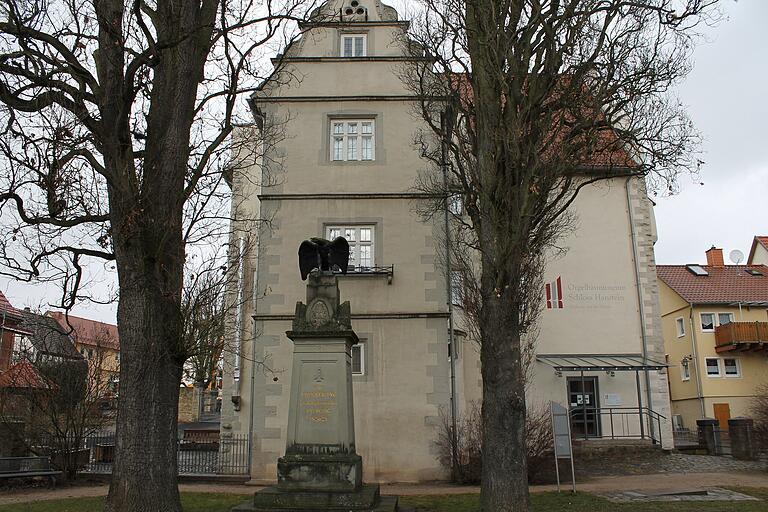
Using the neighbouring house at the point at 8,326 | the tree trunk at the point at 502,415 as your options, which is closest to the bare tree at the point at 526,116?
the tree trunk at the point at 502,415

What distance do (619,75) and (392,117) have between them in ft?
25.7

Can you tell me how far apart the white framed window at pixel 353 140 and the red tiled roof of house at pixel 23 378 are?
9.70 metres

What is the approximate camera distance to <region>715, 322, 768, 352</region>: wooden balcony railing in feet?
104

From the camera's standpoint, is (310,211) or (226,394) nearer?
(310,211)

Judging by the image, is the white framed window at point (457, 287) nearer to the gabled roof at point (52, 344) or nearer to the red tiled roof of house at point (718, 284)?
the gabled roof at point (52, 344)

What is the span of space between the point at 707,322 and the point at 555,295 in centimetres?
1638

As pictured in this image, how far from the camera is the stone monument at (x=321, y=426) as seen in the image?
9930 mm

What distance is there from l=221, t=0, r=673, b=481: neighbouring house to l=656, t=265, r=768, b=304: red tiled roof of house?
14.0 metres

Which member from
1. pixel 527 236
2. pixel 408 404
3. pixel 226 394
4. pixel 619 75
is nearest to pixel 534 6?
pixel 619 75

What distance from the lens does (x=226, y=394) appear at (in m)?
20.5

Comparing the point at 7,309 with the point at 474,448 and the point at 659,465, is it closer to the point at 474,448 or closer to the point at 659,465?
the point at 474,448

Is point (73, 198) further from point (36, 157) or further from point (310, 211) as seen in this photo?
point (310, 211)

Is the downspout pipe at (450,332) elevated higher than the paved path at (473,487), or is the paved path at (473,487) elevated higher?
the downspout pipe at (450,332)

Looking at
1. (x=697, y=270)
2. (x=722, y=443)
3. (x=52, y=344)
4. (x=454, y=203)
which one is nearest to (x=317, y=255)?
(x=52, y=344)
